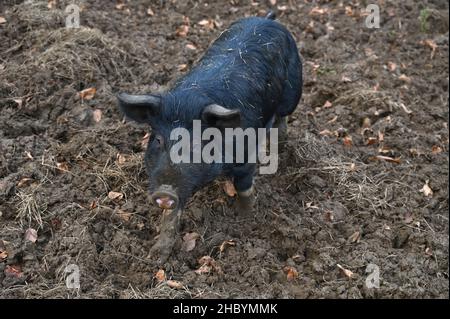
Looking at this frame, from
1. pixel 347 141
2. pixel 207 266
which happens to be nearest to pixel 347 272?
pixel 207 266

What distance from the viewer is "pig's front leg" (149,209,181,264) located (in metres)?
4.14

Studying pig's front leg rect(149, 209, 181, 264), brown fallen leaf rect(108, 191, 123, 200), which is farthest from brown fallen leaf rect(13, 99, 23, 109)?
pig's front leg rect(149, 209, 181, 264)

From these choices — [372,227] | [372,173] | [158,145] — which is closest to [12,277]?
[158,145]

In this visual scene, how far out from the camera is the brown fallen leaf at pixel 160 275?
401 cm

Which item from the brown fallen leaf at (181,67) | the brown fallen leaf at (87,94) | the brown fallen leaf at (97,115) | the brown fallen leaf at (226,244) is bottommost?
the brown fallen leaf at (226,244)

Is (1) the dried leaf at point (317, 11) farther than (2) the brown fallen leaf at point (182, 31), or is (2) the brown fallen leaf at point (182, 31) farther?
(1) the dried leaf at point (317, 11)

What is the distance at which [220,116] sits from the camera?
11.4ft

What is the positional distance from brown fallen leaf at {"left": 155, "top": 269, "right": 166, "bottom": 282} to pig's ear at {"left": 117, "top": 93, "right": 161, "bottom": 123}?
1043mm

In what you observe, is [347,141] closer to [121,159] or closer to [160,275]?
[121,159]

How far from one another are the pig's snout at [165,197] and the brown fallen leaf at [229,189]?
118cm

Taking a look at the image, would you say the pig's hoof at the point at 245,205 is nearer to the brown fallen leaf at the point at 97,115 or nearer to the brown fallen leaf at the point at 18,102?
the brown fallen leaf at the point at 97,115

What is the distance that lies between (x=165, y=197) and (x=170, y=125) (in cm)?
44

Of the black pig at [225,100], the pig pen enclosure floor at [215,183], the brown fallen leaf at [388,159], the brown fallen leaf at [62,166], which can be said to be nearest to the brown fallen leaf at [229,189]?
the pig pen enclosure floor at [215,183]
